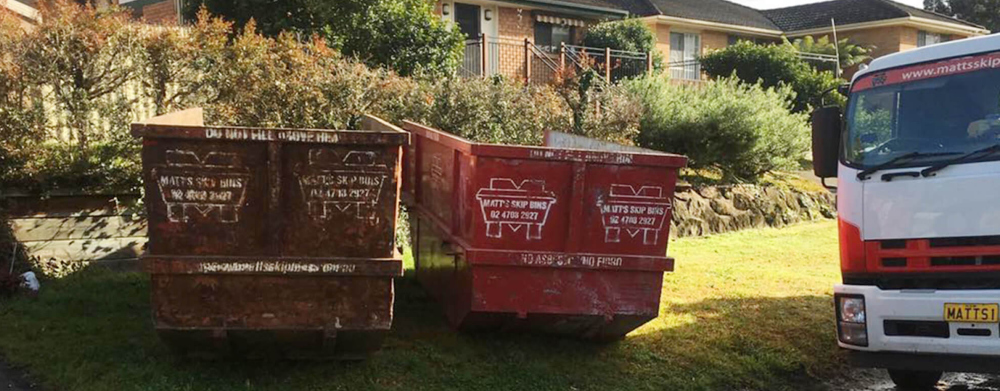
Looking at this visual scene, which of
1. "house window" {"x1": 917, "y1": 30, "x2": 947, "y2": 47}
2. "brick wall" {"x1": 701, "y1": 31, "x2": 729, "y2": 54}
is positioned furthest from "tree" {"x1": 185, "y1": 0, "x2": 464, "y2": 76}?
"house window" {"x1": 917, "y1": 30, "x2": 947, "y2": 47}

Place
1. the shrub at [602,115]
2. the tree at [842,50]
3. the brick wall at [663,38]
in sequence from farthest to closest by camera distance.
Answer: the tree at [842,50]
the brick wall at [663,38]
the shrub at [602,115]

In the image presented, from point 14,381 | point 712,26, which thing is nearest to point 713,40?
point 712,26

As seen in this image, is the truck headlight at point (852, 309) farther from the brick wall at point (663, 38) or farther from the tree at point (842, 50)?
the tree at point (842, 50)

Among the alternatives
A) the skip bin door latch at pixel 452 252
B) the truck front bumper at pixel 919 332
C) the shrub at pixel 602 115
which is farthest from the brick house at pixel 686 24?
the truck front bumper at pixel 919 332

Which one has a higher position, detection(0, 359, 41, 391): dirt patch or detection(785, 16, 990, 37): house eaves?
detection(785, 16, 990, 37): house eaves

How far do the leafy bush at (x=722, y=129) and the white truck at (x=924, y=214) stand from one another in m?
8.11

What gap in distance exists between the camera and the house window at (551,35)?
22.5 metres

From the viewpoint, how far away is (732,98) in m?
14.1

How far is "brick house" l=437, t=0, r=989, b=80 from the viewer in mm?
20386

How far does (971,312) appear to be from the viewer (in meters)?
4.81

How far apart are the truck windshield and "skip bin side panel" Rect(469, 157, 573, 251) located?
2.17 metres

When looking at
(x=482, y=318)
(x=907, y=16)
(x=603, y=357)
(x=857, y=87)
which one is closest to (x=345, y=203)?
(x=482, y=318)

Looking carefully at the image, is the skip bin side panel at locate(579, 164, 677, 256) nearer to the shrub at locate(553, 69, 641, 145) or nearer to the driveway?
the driveway

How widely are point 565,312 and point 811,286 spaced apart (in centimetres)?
488
